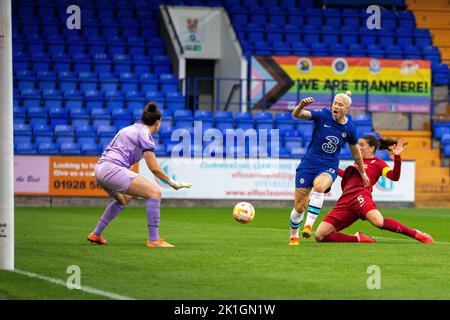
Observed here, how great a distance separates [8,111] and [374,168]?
6.30m

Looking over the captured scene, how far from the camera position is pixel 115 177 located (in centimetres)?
1345

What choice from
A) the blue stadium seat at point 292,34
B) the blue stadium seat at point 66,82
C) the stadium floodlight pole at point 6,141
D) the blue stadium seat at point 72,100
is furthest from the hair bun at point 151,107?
the blue stadium seat at point 292,34

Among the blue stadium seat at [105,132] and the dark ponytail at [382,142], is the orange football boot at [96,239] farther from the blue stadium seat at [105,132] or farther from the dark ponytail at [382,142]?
the blue stadium seat at [105,132]

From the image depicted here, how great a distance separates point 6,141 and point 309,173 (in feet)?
17.3

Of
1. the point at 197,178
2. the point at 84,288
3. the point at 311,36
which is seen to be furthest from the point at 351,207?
the point at 311,36

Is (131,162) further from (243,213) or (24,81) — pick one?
(24,81)

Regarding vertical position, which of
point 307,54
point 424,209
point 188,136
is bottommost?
point 424,209

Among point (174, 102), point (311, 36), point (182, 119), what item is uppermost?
point (311, 36)

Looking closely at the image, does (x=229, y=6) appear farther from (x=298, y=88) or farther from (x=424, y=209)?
(x=424, y=209)

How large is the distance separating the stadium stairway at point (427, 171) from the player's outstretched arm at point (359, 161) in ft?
51.4

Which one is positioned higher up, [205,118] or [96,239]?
[205,118]

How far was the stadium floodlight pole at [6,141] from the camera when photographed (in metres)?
10.5
